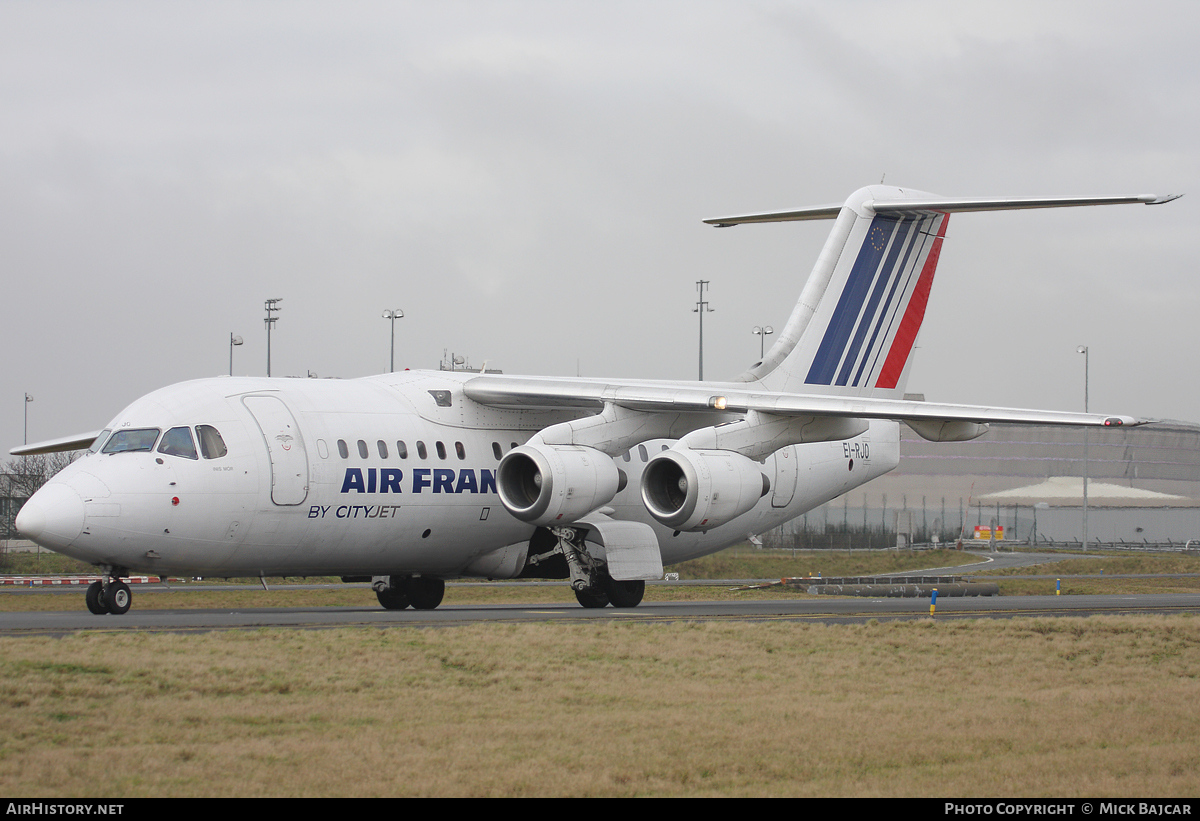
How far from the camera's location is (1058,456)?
73.1 metres

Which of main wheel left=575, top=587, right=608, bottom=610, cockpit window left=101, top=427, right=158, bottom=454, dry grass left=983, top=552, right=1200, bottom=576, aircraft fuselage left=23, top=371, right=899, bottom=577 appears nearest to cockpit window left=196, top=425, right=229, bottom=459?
aircraft fuselage left=23, top=371, right=899, bottom=577

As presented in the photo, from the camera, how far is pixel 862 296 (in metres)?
25.2

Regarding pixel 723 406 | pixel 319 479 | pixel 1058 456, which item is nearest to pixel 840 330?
pixel 723 406

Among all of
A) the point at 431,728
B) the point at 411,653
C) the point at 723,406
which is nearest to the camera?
the point at 431,728

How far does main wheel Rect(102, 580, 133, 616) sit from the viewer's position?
17969mm

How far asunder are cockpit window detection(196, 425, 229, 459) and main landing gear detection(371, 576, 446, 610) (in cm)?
513

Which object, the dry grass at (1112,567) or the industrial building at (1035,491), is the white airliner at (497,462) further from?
the industrial building at (1035,491)

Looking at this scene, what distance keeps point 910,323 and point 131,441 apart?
15062 millimetres

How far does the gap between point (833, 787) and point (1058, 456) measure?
6947 cm

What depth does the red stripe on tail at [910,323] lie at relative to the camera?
26.1 metres

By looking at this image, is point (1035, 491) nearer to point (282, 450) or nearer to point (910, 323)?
point (910, 323)

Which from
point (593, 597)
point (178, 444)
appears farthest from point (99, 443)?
point (593, 597)

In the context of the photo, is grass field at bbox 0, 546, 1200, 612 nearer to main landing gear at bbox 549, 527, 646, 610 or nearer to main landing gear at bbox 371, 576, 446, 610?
main landing gear at bbox 371, 576, 446, 610
